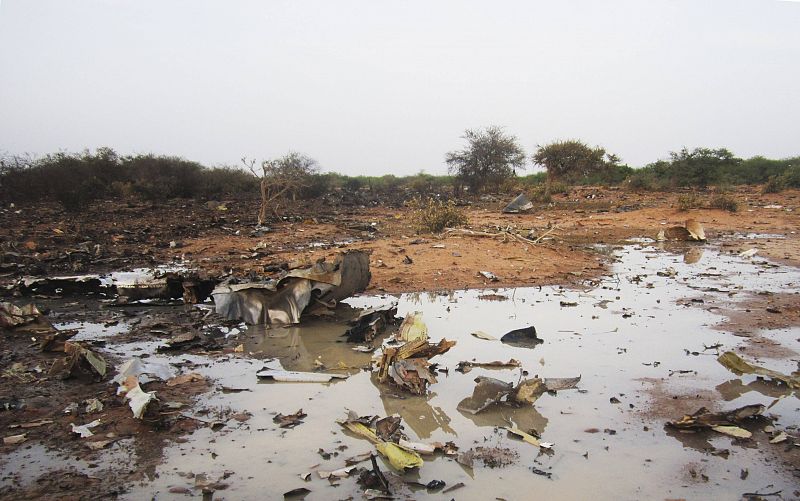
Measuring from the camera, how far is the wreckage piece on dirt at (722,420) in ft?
12.0

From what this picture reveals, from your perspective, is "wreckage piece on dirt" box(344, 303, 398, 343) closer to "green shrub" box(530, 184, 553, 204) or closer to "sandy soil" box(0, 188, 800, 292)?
"sandy soil" box(0, 188, 800, 292)

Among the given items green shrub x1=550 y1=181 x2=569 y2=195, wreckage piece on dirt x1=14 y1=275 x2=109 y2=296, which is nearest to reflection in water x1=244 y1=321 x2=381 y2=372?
wreckage piece on dirt x1=14 y1=275 x2=109 y2=296

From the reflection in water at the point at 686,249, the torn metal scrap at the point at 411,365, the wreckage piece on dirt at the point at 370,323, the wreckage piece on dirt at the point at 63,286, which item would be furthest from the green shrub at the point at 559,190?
the torn metal scrap at the point at 411,365

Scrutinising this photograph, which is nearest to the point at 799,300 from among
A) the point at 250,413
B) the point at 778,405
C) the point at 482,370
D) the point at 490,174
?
the point at 778,405

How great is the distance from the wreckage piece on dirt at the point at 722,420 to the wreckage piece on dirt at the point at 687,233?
11.0 metres

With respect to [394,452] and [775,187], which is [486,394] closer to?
[394,452]

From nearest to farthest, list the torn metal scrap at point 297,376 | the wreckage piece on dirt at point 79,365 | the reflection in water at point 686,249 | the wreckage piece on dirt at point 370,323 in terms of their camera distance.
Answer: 1. the wreckage piece on dirt at point 79,365
2. the torn metal scrap at point 297,376
3. the wreckage piece on dirt at point 370,323
4. the reflection in water at point 686,249

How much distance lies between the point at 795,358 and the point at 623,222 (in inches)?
495

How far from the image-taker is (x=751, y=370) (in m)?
4.73

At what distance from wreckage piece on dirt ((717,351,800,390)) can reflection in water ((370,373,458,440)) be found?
2.83 meters

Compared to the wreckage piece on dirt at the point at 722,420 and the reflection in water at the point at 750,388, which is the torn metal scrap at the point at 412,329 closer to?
the wreckage piece on dirt at the point at 722,420

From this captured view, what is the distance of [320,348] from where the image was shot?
5.63m

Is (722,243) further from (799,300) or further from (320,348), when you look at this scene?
(320,348)

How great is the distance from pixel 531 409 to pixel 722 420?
1.33 meters
